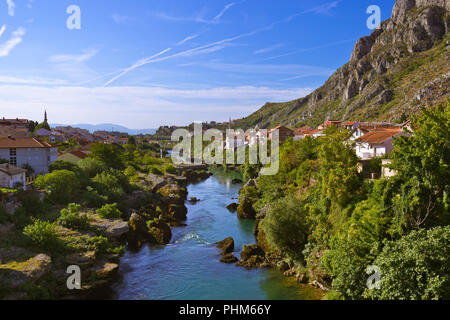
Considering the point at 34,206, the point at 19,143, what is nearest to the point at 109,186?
the point at 19,143

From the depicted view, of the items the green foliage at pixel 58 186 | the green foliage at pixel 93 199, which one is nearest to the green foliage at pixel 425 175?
the green foliage at pixel 93 199

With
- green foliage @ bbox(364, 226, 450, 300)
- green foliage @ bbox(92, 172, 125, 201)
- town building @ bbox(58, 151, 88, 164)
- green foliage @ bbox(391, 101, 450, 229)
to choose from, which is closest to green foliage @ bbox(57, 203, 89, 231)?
green foliage @ bbox(92, 172, 125, 201)

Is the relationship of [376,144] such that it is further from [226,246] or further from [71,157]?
[71,157]

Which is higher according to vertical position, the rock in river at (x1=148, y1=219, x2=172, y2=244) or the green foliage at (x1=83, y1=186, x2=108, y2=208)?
the green foliage at (x1=83, y1=186, x2=108, y2=208)

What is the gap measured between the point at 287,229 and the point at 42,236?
18.4 meters

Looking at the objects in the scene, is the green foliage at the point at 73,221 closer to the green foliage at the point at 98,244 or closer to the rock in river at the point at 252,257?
the green foliage at the point at 98,244

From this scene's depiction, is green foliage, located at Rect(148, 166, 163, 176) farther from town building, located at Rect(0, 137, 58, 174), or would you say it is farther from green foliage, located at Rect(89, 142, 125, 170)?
town building, located at Rect(0, 137, 58, 174)

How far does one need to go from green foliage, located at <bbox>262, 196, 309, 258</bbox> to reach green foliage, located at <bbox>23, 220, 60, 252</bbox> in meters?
16.3

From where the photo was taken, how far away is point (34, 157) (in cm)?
4403

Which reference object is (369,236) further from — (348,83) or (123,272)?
(348,83)

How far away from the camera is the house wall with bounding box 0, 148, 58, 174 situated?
43.0 meters

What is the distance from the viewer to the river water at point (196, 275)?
22469mm
